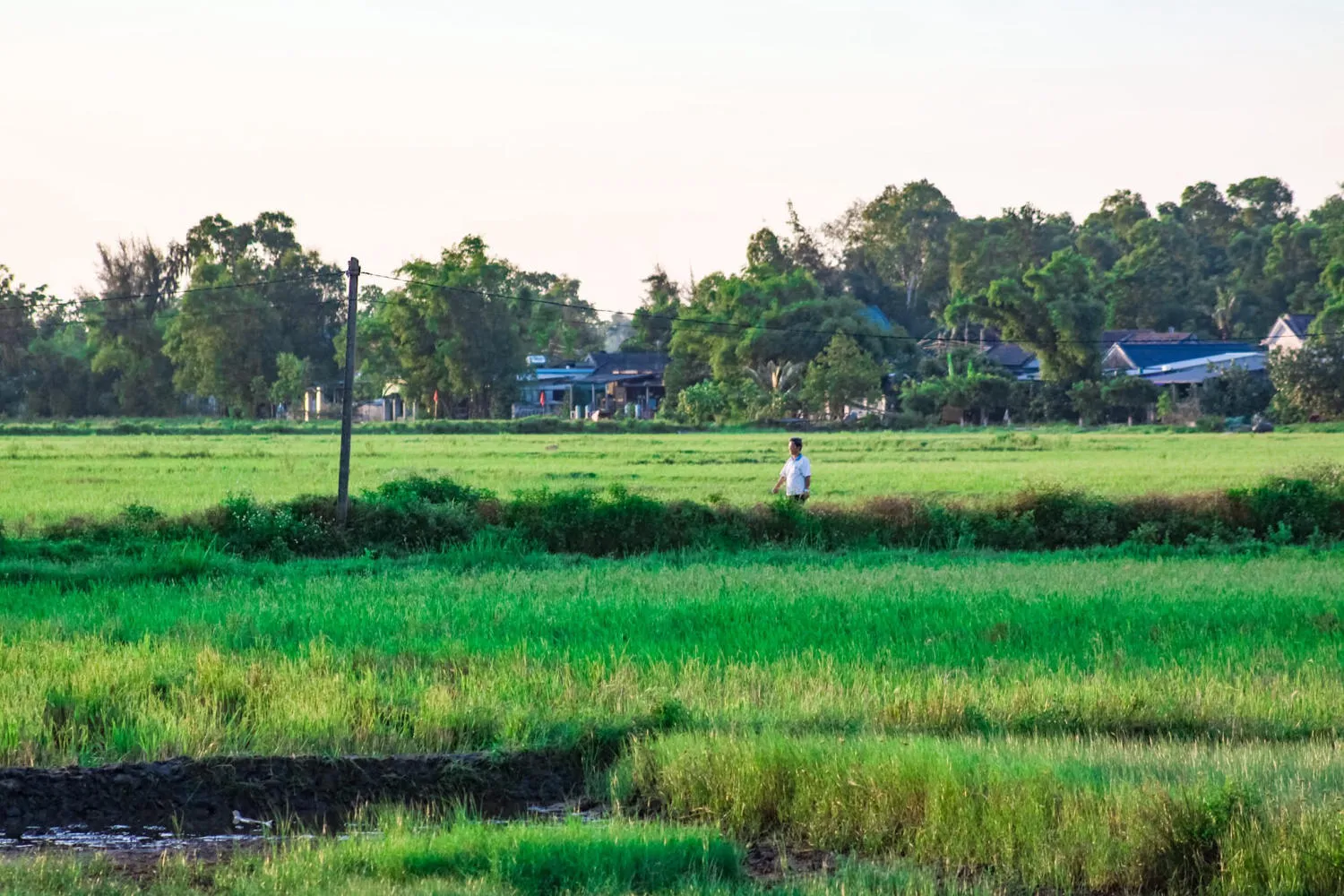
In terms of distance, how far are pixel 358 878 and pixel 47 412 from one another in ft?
239

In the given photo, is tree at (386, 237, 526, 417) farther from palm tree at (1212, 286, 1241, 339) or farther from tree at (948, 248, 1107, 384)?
palm tree at (1212, 286, 1241, 339)

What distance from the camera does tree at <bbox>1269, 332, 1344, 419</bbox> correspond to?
176ft

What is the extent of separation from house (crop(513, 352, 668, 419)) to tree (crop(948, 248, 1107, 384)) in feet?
65.2

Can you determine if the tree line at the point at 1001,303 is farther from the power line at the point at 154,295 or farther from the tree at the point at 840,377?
the power line at the point at 154,295

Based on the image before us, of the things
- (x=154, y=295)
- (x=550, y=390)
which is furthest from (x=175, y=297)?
(x=550, y=390)

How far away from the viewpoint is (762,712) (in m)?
8.10

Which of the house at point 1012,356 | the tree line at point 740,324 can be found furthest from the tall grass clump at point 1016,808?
the house at point 1012,356

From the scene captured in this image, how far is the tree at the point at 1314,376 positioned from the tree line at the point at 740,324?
0.31 ft

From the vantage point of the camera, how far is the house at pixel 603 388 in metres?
77.2

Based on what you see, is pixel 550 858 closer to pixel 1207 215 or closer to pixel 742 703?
pixel 742 703

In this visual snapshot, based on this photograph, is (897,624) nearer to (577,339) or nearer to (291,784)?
(291,784)

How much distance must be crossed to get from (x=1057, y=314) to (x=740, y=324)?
579 inches

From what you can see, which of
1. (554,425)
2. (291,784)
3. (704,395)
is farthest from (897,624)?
(704,395)

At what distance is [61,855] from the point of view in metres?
6.12
